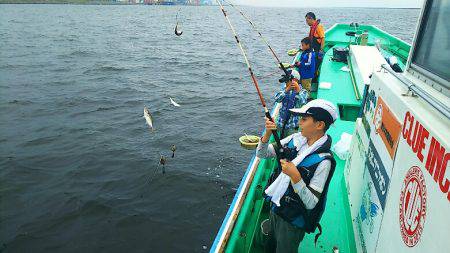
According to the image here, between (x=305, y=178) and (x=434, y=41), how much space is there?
1557 mm

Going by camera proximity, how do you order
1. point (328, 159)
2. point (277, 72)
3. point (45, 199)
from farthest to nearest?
point (277, 72) → point (45, 199) → point (328, 159)

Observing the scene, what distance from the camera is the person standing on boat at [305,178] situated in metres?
2.87

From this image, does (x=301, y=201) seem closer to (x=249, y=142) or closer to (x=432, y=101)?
(x=432, y=101)

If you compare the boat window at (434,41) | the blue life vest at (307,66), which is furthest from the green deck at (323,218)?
the boat window at (434,41)

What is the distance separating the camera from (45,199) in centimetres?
826

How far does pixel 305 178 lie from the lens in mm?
2916

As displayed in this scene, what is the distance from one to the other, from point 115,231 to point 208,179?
3.01 metres

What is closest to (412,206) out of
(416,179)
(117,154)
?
(416,179)

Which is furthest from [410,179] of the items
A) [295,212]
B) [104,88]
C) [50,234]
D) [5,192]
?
→ [104,88]

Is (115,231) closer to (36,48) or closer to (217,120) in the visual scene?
(217,120)

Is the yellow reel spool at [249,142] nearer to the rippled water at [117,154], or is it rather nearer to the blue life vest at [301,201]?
the rippled water at [117,154]

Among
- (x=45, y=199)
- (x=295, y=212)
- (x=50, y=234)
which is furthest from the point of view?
(x=45, y=199)

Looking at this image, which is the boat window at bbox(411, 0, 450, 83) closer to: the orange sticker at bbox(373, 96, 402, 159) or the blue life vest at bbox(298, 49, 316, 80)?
the orange sticker at bbox(373, 96, 402, 159)

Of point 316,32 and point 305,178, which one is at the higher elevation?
point 316,32
